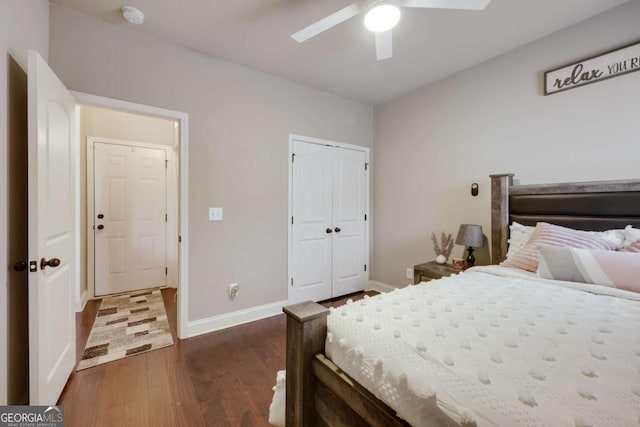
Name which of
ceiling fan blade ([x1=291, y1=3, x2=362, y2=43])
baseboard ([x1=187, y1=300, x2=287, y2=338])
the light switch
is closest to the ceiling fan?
ceiling fan blade ([x1=291, y1=3, x2=362, y2=43])

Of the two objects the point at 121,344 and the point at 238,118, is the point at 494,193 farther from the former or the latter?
the point at 121,344

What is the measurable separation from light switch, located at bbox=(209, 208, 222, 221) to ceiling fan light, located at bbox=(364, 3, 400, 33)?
2001 mm

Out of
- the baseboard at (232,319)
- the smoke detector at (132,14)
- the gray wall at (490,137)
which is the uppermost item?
the smoke detector at (132,14)

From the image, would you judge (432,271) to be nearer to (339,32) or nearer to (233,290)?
(233,290)

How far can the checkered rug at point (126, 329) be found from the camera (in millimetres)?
2148

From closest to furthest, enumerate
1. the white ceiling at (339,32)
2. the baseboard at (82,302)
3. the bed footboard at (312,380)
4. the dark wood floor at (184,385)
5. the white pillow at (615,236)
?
the bed footboard at (312,380) → the dark wood floor at (184,385) → the white pillow at (615,236) → the white ceiling at (339,32) → the baseboard at (82,302)

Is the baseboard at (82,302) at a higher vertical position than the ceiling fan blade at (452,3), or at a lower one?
lower

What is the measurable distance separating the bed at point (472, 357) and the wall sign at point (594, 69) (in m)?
1.61

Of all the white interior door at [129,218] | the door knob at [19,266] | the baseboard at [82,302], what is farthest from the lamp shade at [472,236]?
the baseboard at [82,302]

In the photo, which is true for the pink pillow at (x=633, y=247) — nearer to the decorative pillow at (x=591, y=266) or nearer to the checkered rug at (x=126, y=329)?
the decorative pillow at (x=591, y=266)

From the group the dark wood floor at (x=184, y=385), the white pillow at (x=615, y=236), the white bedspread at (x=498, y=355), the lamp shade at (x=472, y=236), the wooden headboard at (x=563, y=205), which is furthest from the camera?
Result: the lamp shade at (x=472, y=236)

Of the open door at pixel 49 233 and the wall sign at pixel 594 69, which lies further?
the wall sign at pixel 594 69

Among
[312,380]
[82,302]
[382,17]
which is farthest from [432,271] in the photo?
[82,302]

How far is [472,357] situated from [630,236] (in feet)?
5.53
